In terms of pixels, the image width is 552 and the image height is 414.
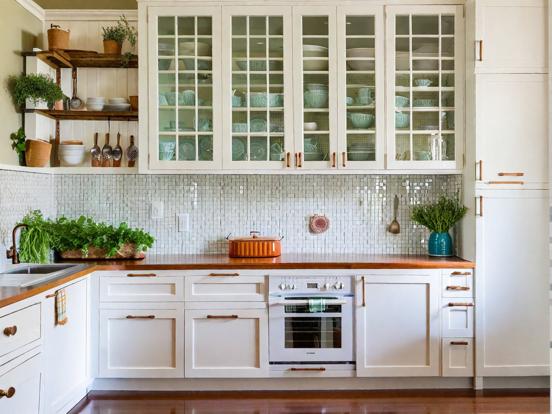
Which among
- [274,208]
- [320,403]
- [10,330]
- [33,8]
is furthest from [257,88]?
[10,330]

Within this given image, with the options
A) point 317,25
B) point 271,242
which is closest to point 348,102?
point 317,25

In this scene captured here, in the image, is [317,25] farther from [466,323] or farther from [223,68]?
[466,323]

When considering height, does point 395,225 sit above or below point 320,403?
above

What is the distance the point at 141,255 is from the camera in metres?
3.55

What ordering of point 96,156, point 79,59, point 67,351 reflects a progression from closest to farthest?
point 67,351 → point 79,59 → point 96,156

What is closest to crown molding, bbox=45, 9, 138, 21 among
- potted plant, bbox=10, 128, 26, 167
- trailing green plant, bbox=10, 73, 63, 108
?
trailing green plant, bbox=10, 73, 63, 108

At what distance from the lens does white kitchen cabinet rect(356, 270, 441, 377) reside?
10.9 ft

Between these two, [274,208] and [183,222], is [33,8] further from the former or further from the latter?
[274,208]

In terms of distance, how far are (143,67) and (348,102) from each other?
1.33 meters

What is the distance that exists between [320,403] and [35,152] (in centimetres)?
229

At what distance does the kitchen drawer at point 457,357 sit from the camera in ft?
10.9

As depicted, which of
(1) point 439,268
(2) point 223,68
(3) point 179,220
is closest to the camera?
(1) point 439,268

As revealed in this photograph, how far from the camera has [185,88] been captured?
3.58 meters

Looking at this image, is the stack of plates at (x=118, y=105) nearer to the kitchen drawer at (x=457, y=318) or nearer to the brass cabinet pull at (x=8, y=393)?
the brass cabinet pull at (x=8, y=393)
